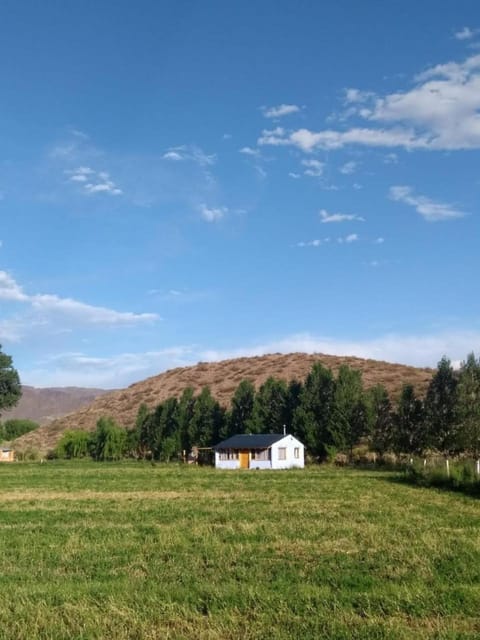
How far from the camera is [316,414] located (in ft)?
210

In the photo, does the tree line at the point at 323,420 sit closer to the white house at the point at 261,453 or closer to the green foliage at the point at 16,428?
the white house at the point at 261,453

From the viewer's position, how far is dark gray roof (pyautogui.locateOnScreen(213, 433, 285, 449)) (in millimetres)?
61031

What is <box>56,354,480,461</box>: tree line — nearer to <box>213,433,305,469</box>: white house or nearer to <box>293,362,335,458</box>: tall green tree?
<box>293,362,335,458</box>: tall green tree

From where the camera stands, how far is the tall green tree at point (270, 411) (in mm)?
68000

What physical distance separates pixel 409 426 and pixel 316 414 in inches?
379

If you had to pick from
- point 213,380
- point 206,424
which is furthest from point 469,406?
point 213,380

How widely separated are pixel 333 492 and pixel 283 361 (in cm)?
9117

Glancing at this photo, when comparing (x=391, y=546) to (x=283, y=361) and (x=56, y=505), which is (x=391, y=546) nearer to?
(x=56, y=505)

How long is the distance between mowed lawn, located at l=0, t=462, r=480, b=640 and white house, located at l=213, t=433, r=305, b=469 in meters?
38.0

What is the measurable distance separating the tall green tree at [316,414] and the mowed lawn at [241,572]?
39934 millimetres

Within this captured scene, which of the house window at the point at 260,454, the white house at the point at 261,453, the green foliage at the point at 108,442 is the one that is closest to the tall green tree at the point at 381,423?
the white house at the point at 261,453

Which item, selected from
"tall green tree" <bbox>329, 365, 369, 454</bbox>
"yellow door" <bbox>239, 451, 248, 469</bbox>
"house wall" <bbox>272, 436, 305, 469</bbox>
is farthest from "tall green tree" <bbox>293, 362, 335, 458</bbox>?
"yellow door" <bbox>239, 451, 248, 469</bbox>

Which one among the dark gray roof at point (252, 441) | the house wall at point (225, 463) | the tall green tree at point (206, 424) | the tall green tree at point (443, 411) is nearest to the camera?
the tall green tree at point (443, 411)

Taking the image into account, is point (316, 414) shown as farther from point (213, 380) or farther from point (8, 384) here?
point (213, 380)
